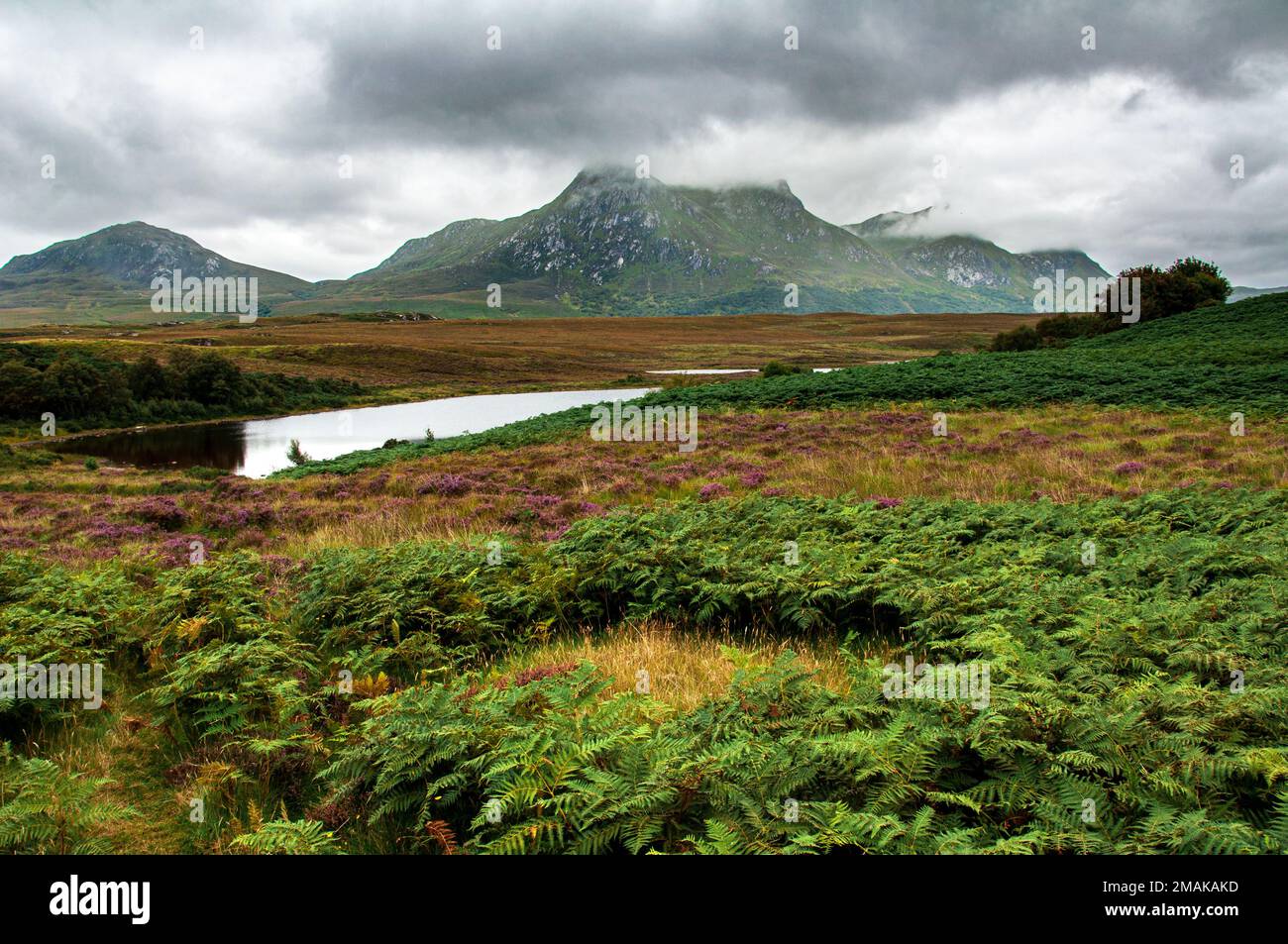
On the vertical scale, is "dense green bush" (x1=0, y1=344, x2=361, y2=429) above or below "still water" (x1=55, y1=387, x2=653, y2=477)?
above

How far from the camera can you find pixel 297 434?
50.5 metres

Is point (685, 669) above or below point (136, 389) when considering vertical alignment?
below

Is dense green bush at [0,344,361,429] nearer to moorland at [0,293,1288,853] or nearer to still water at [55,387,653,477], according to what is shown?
still water at [55,387,653,477]

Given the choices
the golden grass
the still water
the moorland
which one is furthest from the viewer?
the still water

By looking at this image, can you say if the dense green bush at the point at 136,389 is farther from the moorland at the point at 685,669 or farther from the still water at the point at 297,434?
the moorland at the point at 685,669

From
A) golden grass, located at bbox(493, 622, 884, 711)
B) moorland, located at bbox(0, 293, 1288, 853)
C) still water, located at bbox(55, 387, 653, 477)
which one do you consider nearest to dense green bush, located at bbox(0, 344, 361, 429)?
still water, located at bbox(55, 387, 653, 477)

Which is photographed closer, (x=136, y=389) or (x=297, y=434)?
(x=297, y=434)

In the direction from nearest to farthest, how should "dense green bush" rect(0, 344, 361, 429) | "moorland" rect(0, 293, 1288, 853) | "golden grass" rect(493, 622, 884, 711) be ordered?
"moorland" rect(0, 293, 1288, 853) < "golden grass" rect(493, 622, 884, 711) < "dense green bush" rect(0, 344, 361, 429)

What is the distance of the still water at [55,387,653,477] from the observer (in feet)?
130

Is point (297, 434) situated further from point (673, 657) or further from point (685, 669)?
point (685, 669)

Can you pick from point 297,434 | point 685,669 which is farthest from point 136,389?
→ point 685,669

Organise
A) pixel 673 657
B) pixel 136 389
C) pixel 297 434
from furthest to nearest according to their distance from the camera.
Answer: pixel 136 389, pixel 297 434, pixel 673 657
